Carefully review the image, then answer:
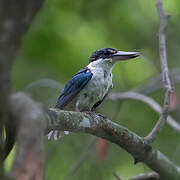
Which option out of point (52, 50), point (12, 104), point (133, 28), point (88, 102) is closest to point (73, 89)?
point (88, 102)

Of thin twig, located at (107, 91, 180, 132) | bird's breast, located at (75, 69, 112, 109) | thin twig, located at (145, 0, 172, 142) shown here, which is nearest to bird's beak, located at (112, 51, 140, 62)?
bird's breast, located at (75, 69, 112, 109)

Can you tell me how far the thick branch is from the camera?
11.3 feet

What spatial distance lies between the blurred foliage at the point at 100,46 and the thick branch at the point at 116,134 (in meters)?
2.85

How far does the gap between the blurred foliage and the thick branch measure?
2851 mm

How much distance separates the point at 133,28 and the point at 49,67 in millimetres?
1616

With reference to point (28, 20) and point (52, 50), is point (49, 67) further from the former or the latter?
point (28, 20)

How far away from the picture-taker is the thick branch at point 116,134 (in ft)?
11.3

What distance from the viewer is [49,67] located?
7406 millimetres

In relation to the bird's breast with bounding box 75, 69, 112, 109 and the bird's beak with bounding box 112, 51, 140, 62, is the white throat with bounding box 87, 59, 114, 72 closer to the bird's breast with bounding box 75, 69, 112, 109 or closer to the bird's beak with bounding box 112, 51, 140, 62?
the bird's beak with bounding box 112, 51, 140, 62

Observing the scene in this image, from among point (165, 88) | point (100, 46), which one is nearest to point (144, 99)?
point (165, 88)

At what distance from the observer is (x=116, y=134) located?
3.85m

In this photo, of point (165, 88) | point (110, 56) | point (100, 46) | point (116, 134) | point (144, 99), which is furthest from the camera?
point (100, 46)

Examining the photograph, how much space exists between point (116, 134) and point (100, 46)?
3.87 m

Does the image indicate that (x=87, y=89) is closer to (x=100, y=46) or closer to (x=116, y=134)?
Answer: (x=116, y=134)
